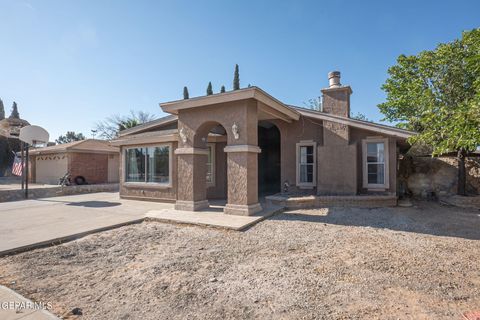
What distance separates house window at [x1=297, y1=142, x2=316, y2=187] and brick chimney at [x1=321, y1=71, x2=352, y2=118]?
187 cm

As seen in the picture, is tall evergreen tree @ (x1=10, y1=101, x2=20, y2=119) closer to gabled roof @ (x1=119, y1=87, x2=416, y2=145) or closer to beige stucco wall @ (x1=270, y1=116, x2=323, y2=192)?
gabled roof @ (x1=119, y1=87, x2=416, y2=145)

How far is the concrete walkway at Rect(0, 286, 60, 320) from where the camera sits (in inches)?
110

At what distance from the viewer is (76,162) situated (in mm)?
18719

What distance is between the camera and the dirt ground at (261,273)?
299 cm

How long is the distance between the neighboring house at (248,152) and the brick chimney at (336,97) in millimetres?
41

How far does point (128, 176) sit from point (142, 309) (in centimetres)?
971

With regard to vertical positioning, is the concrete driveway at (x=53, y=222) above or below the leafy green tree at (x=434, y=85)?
below

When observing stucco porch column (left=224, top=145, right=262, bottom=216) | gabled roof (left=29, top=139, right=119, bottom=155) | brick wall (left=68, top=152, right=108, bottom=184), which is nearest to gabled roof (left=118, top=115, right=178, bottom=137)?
stucco porch column (left=224, top=145, right=262, bottom=216)

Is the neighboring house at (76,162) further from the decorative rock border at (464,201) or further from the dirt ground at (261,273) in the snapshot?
the decorative rock border at (464,201)

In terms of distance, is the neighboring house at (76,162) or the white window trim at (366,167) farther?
the neighboring house at (76,162)

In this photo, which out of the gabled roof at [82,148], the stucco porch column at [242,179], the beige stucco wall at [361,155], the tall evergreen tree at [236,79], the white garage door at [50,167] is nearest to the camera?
the stucco porch column at [242,179]

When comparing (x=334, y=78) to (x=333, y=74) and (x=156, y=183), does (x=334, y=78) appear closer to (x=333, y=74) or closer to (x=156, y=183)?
(x=333, y=74)

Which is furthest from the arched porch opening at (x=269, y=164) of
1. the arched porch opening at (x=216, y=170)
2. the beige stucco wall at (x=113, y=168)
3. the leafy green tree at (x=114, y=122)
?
the leafy green tree at (x=114, y=122)

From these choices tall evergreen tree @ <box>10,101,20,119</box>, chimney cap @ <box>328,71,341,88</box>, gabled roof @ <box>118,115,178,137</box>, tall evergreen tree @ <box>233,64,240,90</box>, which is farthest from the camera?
tall evergreen tree @ <box>10,101,20,119</box>
